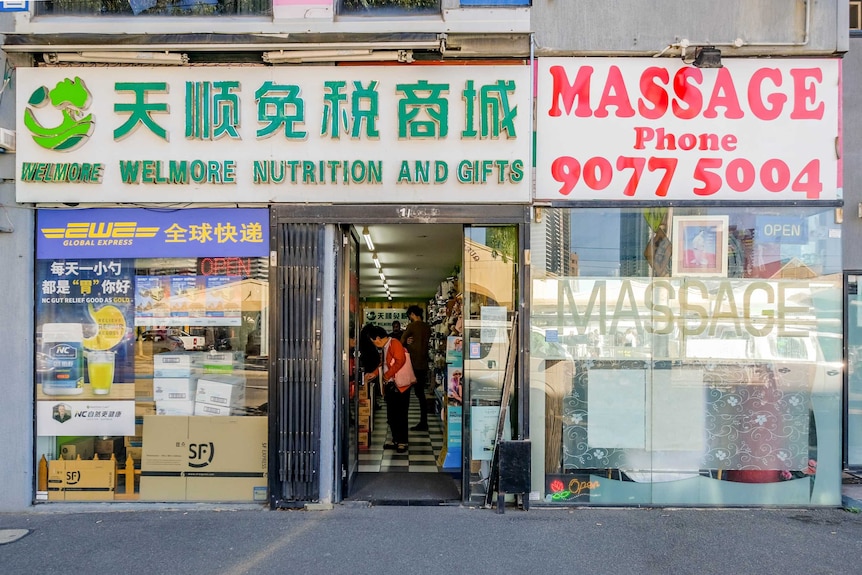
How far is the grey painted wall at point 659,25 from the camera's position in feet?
19.5

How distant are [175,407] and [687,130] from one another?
5.65 meters

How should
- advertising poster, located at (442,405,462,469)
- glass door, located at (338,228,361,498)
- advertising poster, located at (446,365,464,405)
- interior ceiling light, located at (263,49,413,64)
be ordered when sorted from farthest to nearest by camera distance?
A: advertising poster, located at (446,365,464,405) → advertising poster, located at (442,405,462,469) → glass door, located at (338,228,361,498) → interior ceiling light, located at (263,49,413,64)

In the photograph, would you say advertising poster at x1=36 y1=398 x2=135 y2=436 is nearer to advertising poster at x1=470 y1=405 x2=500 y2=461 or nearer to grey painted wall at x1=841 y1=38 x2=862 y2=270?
advertising poster at x1=470 y1=405 x2=500 y2=461

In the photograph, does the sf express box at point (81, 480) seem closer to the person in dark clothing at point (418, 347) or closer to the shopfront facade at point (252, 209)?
the shopfront facade at point (252, 209)

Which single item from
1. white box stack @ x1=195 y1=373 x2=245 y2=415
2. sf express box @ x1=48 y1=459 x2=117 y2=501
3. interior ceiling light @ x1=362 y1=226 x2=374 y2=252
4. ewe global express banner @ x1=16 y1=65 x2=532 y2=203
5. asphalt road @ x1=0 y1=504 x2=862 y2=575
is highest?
ewe global express banner @ x1=16 y1=65 x2=532 y2=203

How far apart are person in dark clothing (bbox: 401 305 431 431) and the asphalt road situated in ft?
13.2

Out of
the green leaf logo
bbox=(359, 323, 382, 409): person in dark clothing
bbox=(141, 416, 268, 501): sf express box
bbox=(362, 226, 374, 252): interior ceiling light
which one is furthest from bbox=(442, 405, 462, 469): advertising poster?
the green leaf logo

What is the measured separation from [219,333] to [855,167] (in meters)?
6.69

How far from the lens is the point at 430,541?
5.09 m

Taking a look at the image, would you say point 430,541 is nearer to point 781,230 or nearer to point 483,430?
point 483,430

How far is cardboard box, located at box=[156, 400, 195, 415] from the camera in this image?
612 centimetres

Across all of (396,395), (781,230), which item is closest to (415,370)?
(396,395)

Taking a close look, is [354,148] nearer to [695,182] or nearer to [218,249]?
[218,249]

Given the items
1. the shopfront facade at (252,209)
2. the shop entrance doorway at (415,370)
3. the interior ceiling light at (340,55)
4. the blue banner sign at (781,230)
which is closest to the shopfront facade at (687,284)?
the blue banner sign at (781,230)
